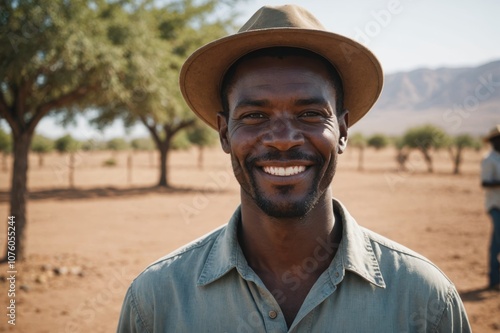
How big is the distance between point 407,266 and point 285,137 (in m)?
0.86

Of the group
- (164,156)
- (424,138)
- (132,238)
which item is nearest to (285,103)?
(132,238)

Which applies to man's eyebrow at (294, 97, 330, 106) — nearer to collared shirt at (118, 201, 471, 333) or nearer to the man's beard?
the man's beard

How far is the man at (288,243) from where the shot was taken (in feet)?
5.43

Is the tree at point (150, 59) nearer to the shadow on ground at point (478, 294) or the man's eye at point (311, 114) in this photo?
the man's eye at point (311, 114)

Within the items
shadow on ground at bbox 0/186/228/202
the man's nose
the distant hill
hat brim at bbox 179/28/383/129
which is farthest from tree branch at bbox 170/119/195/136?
the distant hill

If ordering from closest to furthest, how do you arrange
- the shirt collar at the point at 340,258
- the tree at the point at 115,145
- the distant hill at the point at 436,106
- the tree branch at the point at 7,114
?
1. the shirt collar at the point at 340,258
2. the tree branch at the point at 7,114
3. the tree at the point at 115,145
4. the distant hill at the point at 436,106

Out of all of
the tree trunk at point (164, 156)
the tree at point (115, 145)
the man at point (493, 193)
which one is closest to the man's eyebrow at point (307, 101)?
the man at point (493, 193)

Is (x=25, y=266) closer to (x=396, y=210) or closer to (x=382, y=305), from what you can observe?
(x=382, y=305)

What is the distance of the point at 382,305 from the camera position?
1640mm

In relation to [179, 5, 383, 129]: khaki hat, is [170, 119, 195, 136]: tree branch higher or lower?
higher

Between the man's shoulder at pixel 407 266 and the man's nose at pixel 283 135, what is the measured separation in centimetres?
71

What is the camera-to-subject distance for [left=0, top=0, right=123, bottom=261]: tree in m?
6.02

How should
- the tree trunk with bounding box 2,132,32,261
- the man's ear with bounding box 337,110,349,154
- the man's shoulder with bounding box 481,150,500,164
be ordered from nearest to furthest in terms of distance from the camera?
the man's ear with bounding box 337,110,349,154 → the man's shoulder with bounding box 481,150,500,164 → the tree trunk with bounding box 2,132,32,261

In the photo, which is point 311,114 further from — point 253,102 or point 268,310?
point 268,310
